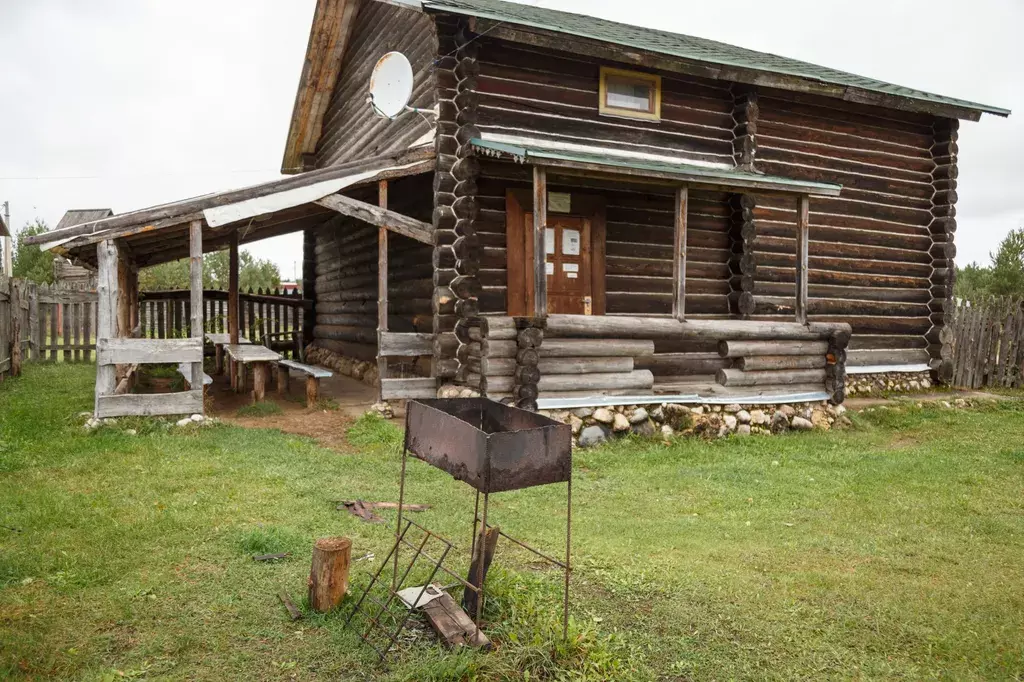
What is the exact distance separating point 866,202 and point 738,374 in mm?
5679

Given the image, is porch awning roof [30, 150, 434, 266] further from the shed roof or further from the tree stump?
the shed roof

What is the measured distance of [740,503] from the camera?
6.54 m

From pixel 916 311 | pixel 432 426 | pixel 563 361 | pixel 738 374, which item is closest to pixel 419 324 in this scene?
pixel 563 361

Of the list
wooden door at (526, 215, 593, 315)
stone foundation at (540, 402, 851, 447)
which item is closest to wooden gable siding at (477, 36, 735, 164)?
wooden door at (526, 215, 593, 315)

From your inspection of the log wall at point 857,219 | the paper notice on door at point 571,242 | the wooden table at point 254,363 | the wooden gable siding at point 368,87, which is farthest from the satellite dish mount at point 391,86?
the log wall at point 857,219

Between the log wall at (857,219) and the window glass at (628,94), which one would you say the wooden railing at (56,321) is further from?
the log wall at (857,219)

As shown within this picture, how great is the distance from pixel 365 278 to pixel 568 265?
195 inches

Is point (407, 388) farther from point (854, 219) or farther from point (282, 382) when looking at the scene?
point (854, 219)

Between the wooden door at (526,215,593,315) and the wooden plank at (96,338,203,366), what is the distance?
5.01 meters

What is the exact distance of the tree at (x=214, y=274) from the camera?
30.2 meters

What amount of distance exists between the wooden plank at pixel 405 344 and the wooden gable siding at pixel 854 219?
5973 mm

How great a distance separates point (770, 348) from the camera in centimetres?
1023

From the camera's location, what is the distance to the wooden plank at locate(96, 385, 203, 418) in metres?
8.29

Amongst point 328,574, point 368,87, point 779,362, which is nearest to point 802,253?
point 779,362
